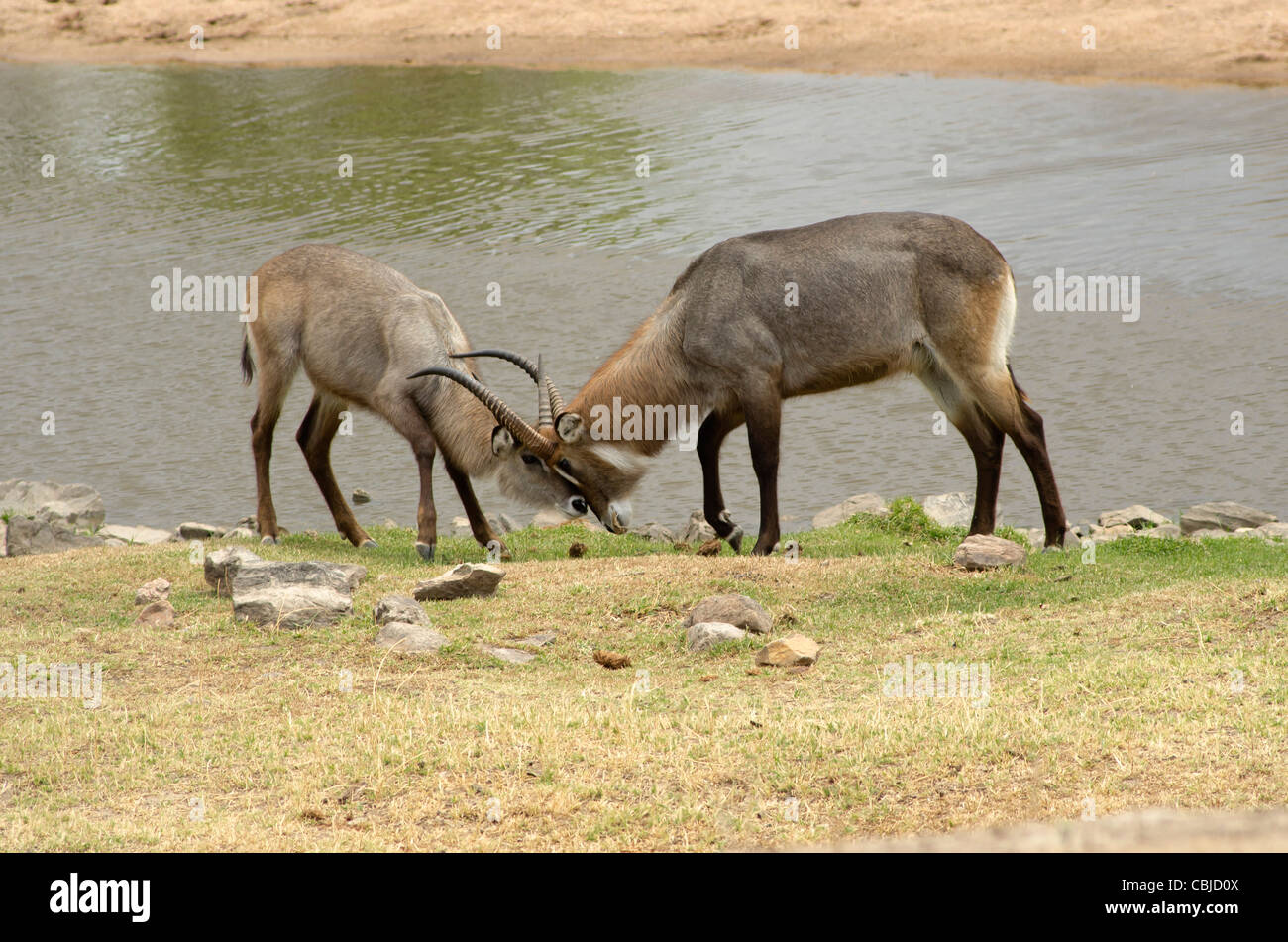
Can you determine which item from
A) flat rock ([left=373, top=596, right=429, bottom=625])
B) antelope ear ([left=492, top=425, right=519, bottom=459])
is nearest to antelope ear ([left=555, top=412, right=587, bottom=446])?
antelope ear ([left=492, top=425, right=519, bottom=459])

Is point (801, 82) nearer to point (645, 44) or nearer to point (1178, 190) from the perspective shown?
point (645, 44)

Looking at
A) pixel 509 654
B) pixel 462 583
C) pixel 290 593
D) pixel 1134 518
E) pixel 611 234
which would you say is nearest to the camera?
pixel 509 654

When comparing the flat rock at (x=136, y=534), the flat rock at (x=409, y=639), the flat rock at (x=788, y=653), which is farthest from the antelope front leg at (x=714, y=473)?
the flat rock at (x=136, y=534)

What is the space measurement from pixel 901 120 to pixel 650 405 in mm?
13525

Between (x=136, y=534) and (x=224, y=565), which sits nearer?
(x=224, y=565)

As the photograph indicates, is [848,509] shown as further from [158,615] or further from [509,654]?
[158,615]

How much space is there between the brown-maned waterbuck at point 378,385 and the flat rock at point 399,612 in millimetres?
1936

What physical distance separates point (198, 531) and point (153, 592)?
8.52 ft

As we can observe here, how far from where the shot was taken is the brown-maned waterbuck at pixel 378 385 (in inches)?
348

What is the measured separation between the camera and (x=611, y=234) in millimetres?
17062

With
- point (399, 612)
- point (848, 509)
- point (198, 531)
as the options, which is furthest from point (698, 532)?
point (198, 531)

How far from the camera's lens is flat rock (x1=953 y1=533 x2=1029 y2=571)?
7.50 m

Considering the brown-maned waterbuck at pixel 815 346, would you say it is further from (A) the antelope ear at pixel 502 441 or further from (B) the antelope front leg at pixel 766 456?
(A) the antelope ear at pixel 502 441
